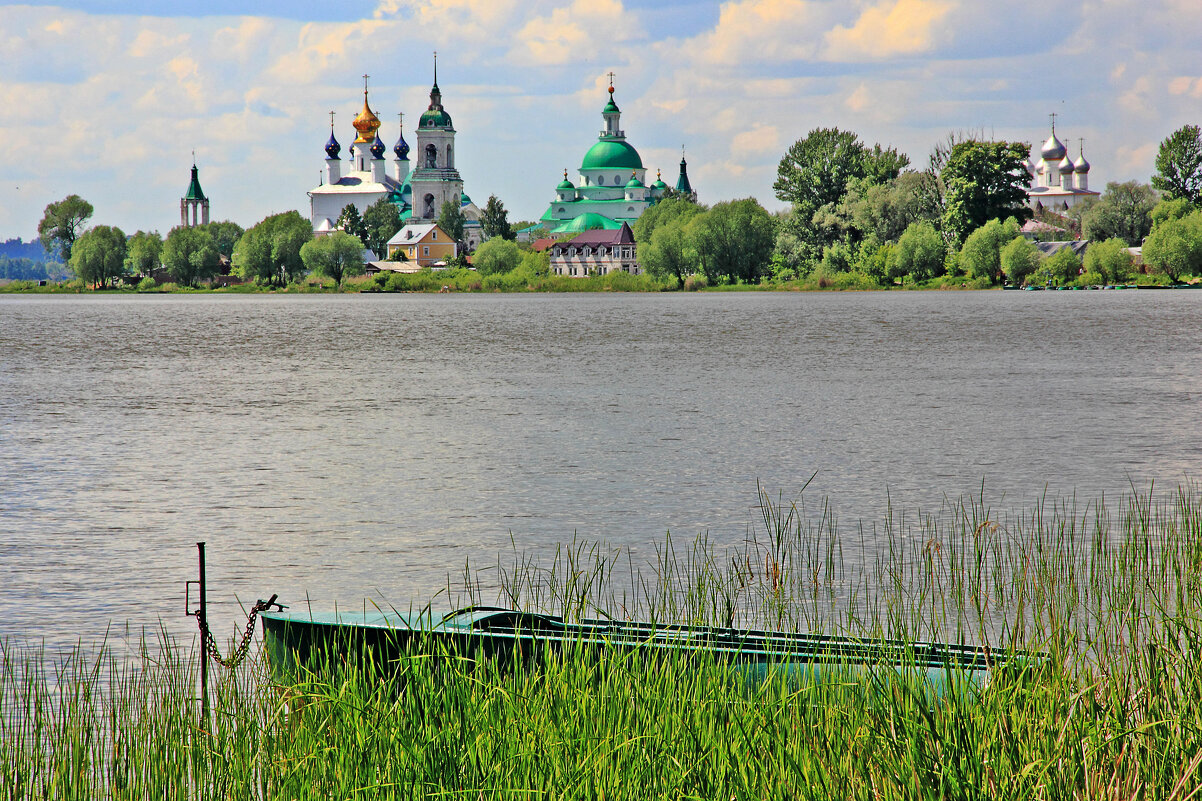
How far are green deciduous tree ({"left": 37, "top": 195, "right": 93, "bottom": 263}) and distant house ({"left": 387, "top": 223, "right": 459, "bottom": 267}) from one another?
3122 centimetres

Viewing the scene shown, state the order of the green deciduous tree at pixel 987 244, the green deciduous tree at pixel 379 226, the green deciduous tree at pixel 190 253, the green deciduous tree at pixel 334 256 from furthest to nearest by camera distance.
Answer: the green deciduous tree at pixel 379 226
the green deciduous tree at pixel 190 253
the green deciduous tree at pixel 334 256
the green deciduous tree at pixel 987 244

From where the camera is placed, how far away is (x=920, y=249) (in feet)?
277

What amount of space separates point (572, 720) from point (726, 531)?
6.67 m

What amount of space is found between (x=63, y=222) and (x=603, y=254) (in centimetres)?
5448

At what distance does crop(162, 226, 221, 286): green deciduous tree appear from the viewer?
4771 inches

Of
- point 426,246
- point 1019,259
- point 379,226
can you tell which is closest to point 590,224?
point 426,246

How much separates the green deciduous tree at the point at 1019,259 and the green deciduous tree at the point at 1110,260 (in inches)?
191

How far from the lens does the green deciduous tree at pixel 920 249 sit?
84.6m

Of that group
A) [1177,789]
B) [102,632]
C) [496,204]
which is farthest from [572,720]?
[496,204]

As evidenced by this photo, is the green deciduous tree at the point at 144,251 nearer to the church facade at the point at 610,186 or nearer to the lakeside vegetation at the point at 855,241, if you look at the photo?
the lakeside vegetation at the point at 855,241

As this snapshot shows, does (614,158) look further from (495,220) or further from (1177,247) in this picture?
(1177,247)

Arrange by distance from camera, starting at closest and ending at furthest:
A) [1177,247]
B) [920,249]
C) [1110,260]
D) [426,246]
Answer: [1177,247] → [920,249] → [1110,260] → [426,246]

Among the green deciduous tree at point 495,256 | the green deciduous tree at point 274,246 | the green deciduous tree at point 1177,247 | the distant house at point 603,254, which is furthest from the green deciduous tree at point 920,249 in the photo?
the green deciduous tree at point 274,246

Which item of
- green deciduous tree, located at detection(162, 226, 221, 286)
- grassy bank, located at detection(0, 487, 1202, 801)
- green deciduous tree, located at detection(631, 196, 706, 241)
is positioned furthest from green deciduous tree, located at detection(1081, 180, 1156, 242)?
grassy bank, located at detection(0, 487, 1202, 801)
